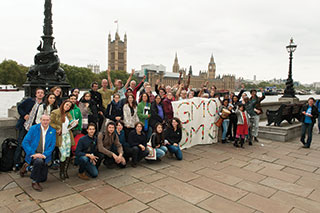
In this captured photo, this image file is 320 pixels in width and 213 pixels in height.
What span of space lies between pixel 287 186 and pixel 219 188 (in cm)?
138

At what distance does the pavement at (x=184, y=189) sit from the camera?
12.7 feet

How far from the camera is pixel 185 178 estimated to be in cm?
516

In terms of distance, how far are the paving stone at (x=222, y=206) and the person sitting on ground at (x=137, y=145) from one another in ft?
7.14

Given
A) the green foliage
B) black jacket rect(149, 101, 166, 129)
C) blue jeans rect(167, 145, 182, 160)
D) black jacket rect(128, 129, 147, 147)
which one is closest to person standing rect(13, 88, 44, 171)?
black jacket rect(128, 129, 147, 147)

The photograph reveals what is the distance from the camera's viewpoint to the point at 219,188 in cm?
468

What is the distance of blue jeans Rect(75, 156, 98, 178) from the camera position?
493 centimetres

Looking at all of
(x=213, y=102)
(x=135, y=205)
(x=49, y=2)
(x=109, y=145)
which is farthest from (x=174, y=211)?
(x=49, y=2)

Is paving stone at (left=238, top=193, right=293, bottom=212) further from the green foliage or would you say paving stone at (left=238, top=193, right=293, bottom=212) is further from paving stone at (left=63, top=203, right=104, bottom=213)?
the green foliage

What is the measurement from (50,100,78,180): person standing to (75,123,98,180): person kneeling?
0.22 meters

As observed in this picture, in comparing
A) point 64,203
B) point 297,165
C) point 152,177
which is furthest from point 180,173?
point 297,165

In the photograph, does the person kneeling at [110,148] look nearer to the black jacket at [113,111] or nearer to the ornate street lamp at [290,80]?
the black jacket at [113,111]

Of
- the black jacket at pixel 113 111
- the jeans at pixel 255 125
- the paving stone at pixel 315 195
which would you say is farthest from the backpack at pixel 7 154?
the jeans at pixel 255 125

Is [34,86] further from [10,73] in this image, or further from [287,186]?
[10,73]

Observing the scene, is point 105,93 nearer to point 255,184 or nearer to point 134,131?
point 134,131
